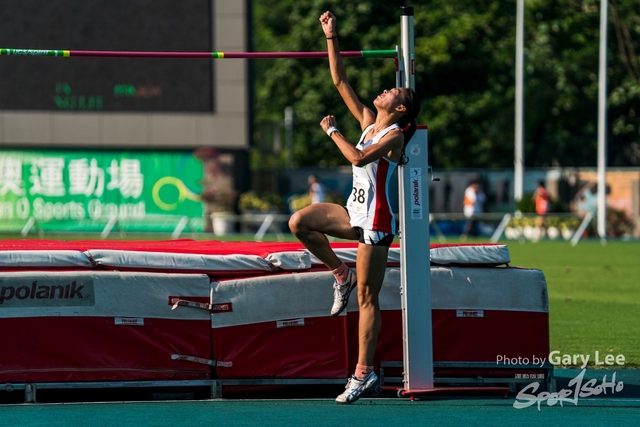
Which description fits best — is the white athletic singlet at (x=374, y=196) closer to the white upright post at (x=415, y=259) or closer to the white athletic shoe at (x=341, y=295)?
the white upright post at (x=415, y=259)

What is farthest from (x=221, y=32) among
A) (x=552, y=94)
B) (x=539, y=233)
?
(x=552, y=94)

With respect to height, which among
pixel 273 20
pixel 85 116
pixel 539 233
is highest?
pixel 273 20

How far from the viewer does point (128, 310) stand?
277 inches

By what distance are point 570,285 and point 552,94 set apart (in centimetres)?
2790

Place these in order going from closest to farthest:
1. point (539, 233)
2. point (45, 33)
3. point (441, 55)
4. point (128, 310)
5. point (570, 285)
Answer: point (128, 310)
point (570, 285)
point (45, 33)
point (539, 233)
point (441, 55)

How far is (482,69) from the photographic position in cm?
4306

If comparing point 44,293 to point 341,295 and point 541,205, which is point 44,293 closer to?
point 341,295

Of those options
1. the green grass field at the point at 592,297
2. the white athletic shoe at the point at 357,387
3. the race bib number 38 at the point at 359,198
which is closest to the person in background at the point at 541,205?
the green grass field at the point at 592,297

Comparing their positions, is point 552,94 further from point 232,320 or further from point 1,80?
point 232,320

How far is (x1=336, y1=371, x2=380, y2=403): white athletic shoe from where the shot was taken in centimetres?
680

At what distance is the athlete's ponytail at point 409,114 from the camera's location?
694 centimetres

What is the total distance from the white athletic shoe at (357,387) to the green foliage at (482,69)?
34925 mm

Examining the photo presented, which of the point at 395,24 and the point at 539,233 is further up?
the point at 395,24

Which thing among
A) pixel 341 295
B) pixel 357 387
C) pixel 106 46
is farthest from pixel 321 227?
pixel 106 46
